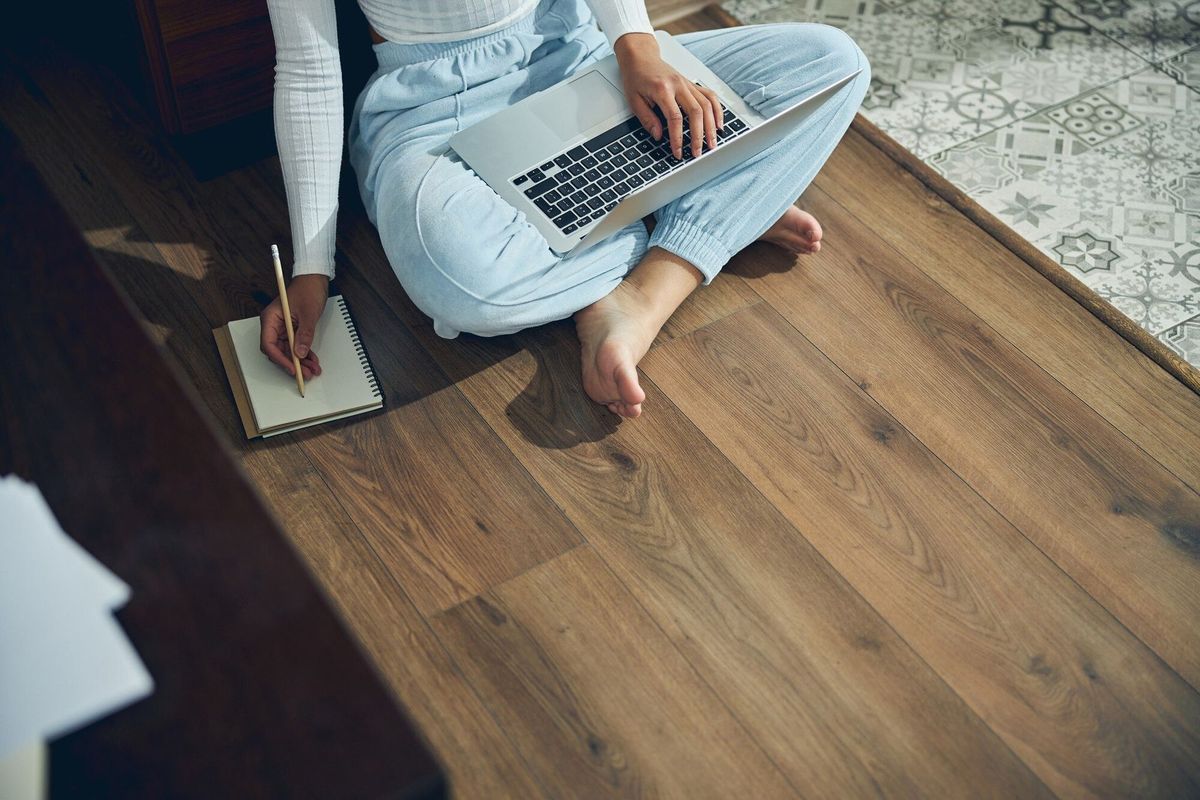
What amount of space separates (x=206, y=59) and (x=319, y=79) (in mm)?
324

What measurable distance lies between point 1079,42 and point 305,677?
204 cm

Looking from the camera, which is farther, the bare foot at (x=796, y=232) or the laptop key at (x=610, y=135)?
the bare foot at (x=796, y=232)

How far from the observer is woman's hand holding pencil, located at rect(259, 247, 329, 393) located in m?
1.46

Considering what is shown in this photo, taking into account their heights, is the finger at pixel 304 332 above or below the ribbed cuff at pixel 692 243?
below

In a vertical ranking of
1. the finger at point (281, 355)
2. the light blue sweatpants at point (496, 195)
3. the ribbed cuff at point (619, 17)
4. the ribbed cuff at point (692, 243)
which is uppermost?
the ribbed cuff at point (619, 17)

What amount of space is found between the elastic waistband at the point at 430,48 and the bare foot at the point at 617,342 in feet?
1.26

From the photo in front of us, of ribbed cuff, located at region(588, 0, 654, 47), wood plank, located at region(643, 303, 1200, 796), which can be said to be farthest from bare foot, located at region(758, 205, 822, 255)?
ribbed cuff, located at region(588, 0, 654, 47)

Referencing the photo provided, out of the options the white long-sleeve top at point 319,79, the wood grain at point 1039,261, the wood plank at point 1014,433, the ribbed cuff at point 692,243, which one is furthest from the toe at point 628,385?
the wood grain at point 1039,261

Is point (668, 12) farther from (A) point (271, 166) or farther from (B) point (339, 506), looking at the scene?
(B) point (339, 506)

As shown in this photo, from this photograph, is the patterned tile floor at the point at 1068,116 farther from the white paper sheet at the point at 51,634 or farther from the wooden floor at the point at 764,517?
the white paper sheet at the point at 51,634

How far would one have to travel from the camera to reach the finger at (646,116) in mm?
1522

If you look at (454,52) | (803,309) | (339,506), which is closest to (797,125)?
(803,309)

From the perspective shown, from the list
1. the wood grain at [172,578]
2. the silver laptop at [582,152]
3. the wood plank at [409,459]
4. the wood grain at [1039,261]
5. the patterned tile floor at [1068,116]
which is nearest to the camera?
the wood grain at [172,578]

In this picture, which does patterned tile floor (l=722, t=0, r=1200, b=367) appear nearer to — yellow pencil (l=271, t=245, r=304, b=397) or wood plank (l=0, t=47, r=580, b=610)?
wood plank (l=0, t=47, r=580, b=610)
